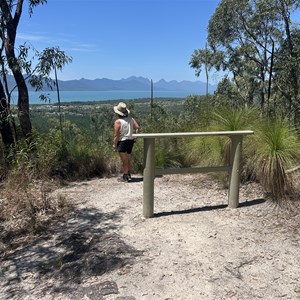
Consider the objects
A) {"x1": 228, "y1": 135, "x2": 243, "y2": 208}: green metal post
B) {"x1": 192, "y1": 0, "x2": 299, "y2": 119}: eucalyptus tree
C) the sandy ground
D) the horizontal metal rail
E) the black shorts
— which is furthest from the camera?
{"x1": 192, "y1": 0, "x2": 299, "y2": 119}: eucalyptus tree

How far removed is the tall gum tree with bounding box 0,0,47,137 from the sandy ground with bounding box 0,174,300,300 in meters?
2.57

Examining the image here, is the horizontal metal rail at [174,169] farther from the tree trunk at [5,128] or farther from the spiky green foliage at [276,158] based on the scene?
the tree trunk at [5,128]

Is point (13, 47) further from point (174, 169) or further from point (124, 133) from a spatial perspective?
point (174, 169)

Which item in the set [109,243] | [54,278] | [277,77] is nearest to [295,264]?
[109,243]

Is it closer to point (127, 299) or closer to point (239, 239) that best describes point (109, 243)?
point (127, 299)

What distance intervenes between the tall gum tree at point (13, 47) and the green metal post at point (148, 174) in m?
2.73

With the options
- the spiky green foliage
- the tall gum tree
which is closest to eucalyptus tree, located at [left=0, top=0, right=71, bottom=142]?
the tall gum tree

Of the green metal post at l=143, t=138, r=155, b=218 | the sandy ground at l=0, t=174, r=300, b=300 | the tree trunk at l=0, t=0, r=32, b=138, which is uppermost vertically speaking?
the tree trunk at l=0, t=0, r=32, b=138

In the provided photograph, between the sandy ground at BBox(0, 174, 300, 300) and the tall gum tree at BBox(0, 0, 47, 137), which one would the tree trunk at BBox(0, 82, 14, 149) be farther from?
the sandy ground at BBox(0, 174, 300, 300)

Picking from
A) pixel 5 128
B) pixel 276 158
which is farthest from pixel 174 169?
pixel 5 128

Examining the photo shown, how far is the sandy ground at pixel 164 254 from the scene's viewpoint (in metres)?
2.74

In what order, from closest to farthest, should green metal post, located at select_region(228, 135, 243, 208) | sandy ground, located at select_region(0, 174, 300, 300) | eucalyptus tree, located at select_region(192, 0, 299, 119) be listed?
sandy ground, located at select_region(0, 174, 300, 300), green metal post, located at select_region(228, 135, 243, 208), eucalyptus tree, located at select_region(192, 0, 299, 119)

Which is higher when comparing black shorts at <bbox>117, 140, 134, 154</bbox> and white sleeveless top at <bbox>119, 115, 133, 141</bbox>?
white sleeveless top at <bbox>119, 115, 133, 141</bbox>

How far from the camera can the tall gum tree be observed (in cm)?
546
